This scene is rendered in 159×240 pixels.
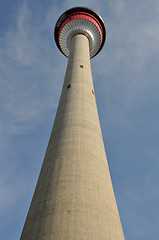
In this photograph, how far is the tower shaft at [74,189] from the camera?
1055 cm

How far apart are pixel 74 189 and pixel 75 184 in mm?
381

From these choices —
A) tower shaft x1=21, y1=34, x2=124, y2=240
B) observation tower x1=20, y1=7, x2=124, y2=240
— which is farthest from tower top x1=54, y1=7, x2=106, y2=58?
tower shaft x1=21, y1=34, x2=124, y2=240

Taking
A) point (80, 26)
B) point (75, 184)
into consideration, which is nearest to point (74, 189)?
point (75, 184)

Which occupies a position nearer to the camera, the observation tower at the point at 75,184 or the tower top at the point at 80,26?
the observation tower at the point at 75,184

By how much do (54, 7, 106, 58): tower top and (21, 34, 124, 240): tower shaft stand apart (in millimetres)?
23407

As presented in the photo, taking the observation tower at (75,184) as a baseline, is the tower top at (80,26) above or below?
above

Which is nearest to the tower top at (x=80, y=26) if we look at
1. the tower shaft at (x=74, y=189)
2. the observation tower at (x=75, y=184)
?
the observation tower at (x=75, y=184)

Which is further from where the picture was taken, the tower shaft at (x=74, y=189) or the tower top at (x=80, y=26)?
the tower top at (x=80, y=26)

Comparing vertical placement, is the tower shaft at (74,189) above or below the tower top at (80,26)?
below

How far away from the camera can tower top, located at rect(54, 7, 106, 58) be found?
38531 mm

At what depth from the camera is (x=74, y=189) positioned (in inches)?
483

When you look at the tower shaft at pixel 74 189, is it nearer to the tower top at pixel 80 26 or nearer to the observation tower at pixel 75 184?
the observation tower at pixel 75 184

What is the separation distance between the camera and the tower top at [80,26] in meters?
38.5

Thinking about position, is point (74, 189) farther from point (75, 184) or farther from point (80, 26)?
point (80, 26)
